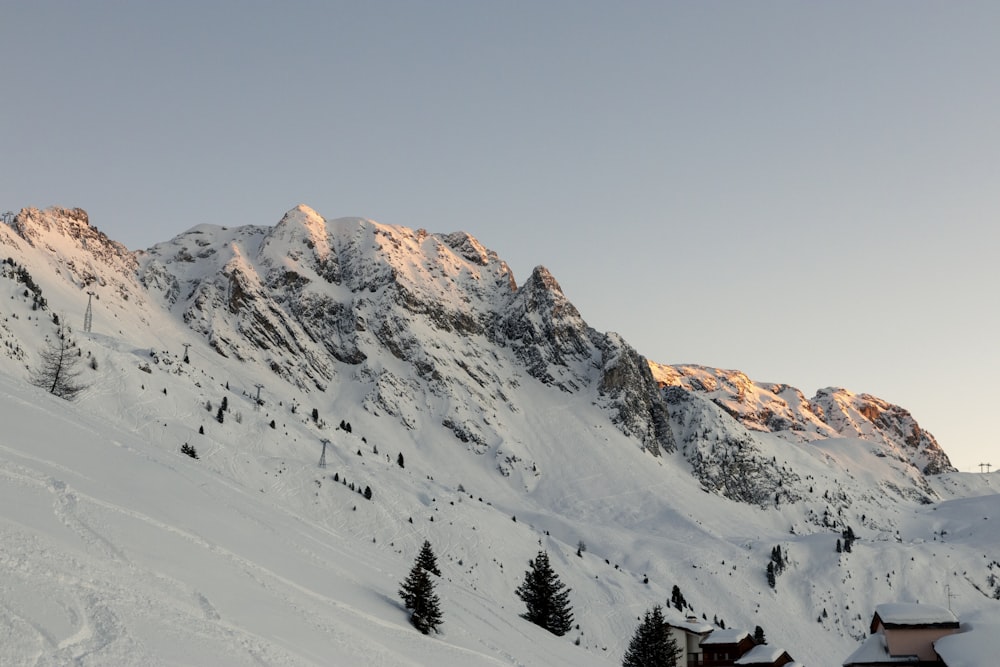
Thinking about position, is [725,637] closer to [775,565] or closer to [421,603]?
[421,603]

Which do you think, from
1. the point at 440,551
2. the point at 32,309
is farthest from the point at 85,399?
the point at 440,551

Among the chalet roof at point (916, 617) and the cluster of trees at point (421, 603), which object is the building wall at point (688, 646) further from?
the cluster of trees at point (421, 603)

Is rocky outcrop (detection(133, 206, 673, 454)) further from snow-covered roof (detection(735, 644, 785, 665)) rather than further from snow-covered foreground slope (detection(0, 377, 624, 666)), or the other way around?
snow-covered foreground slope (detection(0, 377, 624, 666))

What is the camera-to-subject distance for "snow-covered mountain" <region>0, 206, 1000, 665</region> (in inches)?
646

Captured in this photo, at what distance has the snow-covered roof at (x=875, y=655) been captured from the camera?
35375mm

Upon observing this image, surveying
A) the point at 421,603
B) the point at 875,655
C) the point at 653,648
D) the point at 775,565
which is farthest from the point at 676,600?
the point at 421,603

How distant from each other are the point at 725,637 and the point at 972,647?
96.6ft

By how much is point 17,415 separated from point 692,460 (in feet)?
516

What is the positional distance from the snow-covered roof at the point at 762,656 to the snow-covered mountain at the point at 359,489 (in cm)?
1041

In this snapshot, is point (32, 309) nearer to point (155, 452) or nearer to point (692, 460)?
point (155, 452)

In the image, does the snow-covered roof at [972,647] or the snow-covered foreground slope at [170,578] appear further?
the snow-covered roof at [972,647]

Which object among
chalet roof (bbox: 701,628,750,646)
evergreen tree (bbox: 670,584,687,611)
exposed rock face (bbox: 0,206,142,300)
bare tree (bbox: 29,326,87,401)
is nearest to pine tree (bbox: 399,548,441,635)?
chalet roof (bbox: 701,628,750,646)

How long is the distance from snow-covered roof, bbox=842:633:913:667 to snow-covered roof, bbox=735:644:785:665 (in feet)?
44.1

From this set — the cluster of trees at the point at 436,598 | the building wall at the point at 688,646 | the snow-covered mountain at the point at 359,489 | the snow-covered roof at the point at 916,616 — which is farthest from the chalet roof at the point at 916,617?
the building wall at the point at 688,646
